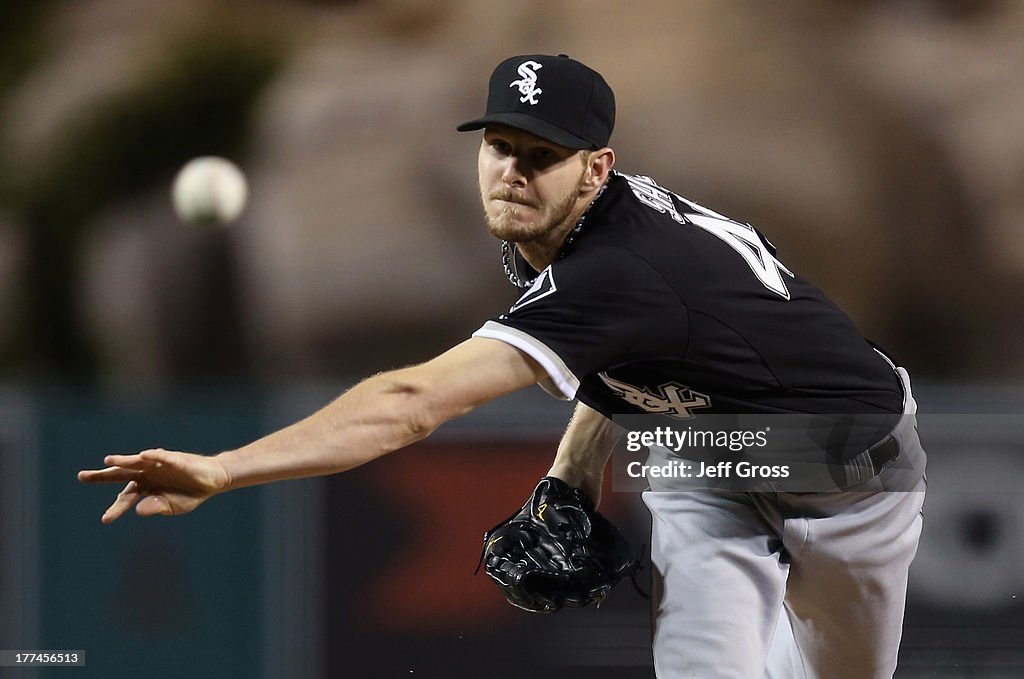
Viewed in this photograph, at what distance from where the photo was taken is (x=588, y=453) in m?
2.44

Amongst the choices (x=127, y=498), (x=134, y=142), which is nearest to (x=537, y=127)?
(x=127, y=498)

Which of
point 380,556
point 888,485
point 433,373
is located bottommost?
point 380,556

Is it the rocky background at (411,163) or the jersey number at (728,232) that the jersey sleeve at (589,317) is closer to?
the jersey number at (728,232)

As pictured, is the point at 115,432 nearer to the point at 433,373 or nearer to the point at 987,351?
the point at 433,373

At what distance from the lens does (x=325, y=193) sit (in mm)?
4238

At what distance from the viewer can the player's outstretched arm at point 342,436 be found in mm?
1598

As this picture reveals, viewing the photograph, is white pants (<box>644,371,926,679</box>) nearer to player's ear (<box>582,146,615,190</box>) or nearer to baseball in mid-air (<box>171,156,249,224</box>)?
player's ear (<box>582,146,615,190</box>)

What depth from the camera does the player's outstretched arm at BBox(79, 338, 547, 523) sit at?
1598 mm

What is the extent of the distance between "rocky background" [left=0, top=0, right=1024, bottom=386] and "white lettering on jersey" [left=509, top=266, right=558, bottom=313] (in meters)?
2.07

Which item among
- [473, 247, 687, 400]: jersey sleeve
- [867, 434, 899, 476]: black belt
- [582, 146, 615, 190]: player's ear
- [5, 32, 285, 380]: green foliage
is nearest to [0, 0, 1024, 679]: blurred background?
[5, 32, 285, 380]: green foliage

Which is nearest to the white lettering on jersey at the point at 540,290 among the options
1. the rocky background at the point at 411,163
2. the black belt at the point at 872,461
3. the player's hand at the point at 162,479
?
the player's hand at the point at 162,479

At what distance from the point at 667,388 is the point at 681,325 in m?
0.18

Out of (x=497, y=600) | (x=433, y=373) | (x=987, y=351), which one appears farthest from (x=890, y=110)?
(x=433, y=373)

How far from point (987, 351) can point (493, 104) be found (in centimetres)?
250
